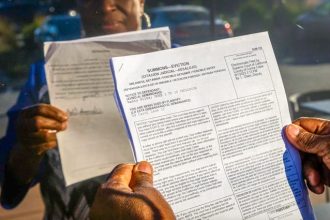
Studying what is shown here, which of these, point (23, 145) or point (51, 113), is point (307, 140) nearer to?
point (51, 113)

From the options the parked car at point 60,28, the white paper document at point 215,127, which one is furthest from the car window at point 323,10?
the white paper document at point 215,127

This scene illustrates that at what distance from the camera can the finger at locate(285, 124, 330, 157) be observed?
1.20 metres

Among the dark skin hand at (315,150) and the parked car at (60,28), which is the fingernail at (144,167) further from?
the parked car at (60,28)

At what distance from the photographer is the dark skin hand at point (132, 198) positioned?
98 centimetres

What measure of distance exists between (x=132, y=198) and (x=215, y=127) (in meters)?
0.26

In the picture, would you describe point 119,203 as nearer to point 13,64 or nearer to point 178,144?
point 178,144

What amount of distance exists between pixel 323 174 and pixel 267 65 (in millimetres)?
300

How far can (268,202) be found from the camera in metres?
1.17

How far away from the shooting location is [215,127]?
114 cm

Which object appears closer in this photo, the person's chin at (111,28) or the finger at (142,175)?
the finger at (142,175)

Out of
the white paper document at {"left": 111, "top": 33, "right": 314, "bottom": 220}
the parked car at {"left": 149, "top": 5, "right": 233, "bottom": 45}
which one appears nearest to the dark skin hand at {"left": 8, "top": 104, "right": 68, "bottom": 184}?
the white paper document at {"left": 111, "top": 33, "right": 314, "bottom": 220}

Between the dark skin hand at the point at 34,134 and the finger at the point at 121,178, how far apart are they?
0.44 meters

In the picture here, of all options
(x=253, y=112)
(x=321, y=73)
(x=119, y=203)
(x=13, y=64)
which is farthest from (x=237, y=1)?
(x=119, y=203)

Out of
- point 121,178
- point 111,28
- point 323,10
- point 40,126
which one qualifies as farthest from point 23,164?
point 323,10
